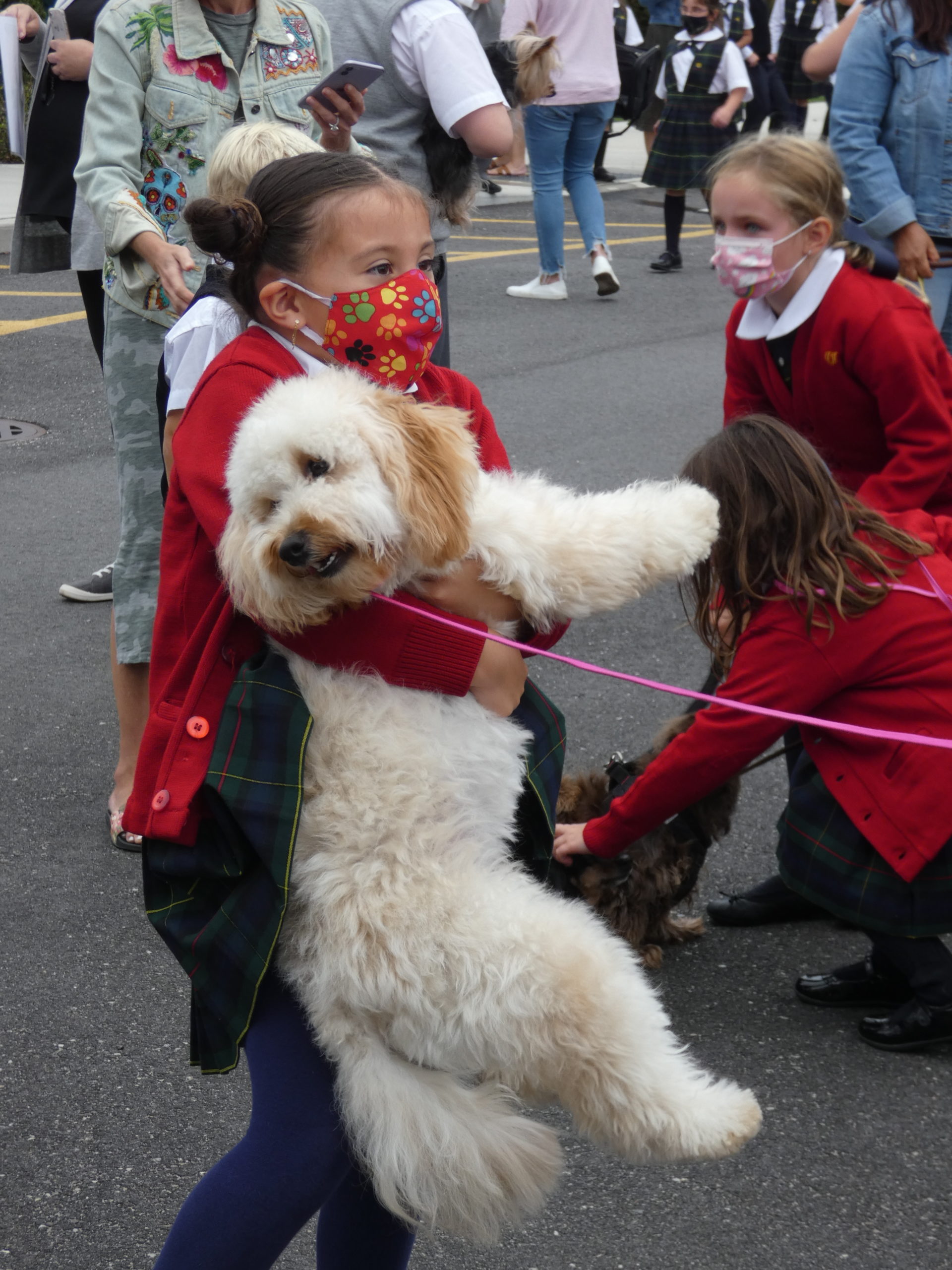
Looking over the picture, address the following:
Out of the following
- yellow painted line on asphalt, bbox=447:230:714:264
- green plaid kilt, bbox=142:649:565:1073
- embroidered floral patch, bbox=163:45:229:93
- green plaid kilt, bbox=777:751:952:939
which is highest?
embroidered floral patch, bbox=163:45:229:93

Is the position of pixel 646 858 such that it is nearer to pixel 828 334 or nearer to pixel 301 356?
pixel 828 334

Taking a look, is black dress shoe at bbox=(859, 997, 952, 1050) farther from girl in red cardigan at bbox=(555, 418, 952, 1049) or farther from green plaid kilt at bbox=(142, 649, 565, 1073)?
green plaid kilt at bbox=(142, 649, 565, 1073)

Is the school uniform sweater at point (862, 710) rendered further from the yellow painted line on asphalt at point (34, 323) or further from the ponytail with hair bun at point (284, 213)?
the yellow painted line on asphalt at point (34, 323)

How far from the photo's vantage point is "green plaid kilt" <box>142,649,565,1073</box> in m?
1.64

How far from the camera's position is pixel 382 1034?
1.67 m

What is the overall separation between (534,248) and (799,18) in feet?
20.5

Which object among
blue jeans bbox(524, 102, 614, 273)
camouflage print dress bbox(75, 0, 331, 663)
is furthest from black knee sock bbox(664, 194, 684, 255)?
camouflage print dress bbox(75, 0, 331, 663)

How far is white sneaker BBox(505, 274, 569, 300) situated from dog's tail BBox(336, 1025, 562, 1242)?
30.0 feet

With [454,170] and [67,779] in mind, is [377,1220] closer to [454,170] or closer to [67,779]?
[67,779]

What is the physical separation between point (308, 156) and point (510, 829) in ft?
3.27

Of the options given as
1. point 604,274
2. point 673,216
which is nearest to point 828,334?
point 604,274

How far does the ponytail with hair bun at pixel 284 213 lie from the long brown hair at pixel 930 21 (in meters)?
3.22

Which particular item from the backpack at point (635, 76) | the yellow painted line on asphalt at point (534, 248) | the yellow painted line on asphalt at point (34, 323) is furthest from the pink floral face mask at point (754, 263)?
the backpack at point (635, 76)

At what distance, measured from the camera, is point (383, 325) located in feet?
5.93
